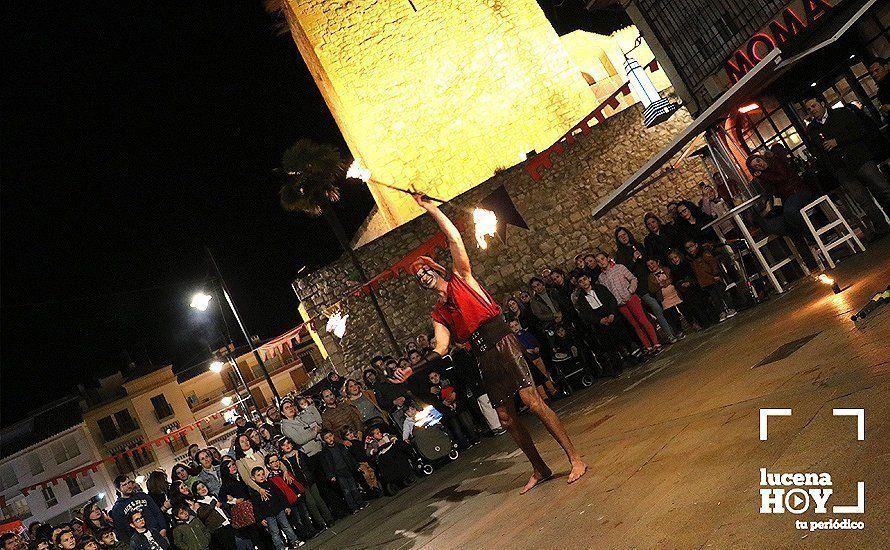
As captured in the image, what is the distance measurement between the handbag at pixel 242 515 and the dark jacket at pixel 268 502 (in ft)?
0.22

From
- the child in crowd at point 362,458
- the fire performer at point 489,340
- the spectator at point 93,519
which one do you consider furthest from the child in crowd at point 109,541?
the fire performer at point 489,340

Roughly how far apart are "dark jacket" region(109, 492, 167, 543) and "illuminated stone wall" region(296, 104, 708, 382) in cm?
886

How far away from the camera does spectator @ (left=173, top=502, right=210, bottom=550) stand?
7898 millimetres

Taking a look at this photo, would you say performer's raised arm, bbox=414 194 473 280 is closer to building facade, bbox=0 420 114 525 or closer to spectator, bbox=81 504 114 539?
spectator, bbox=81 504 114 539

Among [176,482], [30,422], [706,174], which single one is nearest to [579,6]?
[706,174]

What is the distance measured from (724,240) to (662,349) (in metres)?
1.98

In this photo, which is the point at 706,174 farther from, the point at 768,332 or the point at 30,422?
the point at 30,422

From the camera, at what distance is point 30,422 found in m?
50.2

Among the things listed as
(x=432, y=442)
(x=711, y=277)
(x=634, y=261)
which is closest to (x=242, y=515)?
(x=432, y=442)

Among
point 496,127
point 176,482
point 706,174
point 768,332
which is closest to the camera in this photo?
point 768,332

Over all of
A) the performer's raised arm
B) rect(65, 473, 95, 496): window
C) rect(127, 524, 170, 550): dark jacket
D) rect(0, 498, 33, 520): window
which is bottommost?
rect(127, 524, 170, 550): dark jacket

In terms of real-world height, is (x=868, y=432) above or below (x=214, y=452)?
below

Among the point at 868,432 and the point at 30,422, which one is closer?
the point at 868,432

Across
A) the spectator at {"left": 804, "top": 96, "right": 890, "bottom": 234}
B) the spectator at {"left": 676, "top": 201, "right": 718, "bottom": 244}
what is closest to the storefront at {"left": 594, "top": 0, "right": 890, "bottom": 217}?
the spectator at {"left": 676, "top": 201, "right": 718, "bottom": 244}
